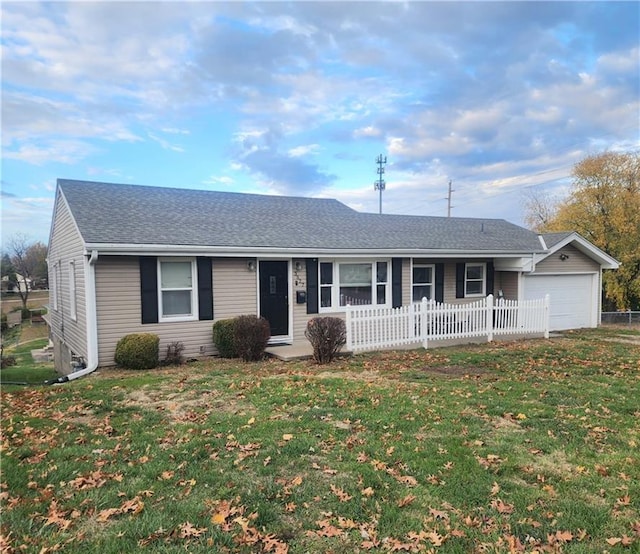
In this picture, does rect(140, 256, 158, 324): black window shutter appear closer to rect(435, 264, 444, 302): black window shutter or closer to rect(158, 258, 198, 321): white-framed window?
rect(158, 258, 198, 321): white-framed window

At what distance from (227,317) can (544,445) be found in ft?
26.0

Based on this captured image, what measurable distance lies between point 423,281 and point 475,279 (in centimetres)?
225

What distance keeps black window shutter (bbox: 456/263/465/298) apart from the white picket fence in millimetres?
1916

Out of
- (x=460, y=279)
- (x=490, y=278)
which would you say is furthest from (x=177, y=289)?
(x=490, y=278)

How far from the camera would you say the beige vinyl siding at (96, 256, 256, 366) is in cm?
950

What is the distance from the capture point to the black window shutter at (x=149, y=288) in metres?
9.86

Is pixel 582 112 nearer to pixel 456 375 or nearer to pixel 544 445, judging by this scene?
pixel 456 375

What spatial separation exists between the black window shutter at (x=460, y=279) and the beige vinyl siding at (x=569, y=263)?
2.86 m

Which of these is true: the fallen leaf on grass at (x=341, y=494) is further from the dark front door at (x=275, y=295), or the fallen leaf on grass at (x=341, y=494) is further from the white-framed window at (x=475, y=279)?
the white-framed window at (x=475, y=279)

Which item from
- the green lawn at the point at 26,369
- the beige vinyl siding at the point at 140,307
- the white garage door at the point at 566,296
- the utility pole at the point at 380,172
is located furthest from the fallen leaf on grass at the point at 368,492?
the utility pole at the point at 380,172

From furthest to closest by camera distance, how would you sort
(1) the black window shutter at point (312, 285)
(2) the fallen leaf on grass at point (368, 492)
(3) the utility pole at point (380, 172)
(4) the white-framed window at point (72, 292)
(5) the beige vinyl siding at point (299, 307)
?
(3) the utility pole at point (380, 172) < (1) the black window shutter at point (312, 285) < (5) the beige vinyl siding at point (299, 307) < (4) the white-framed window at point (72, 292) < (2) the fallen leaf on grass at point (368, 492)

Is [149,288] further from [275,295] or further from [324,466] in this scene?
[324,466]

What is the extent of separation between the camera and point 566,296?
53.0ft

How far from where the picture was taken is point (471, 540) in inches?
113
